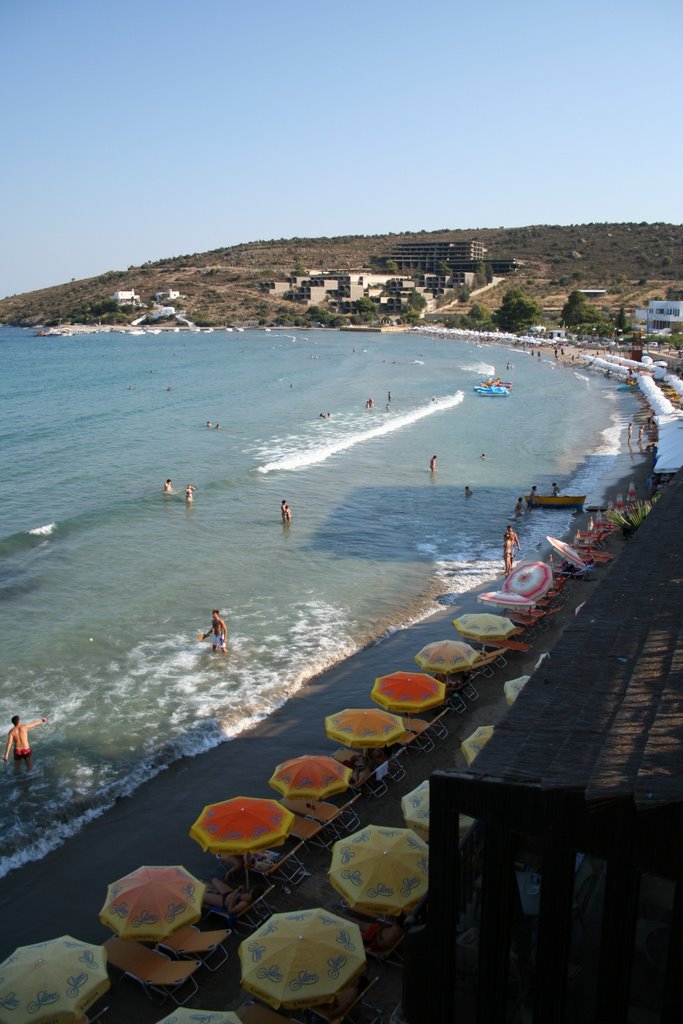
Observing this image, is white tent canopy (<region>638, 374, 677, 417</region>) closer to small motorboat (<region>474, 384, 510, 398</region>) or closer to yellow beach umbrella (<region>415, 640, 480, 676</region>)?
small motorboat (<region>474, 384, 510, 398</region>)

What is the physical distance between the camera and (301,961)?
7.79m

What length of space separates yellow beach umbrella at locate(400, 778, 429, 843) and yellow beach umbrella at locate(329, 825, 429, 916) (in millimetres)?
498

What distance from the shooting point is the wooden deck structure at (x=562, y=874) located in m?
5.27

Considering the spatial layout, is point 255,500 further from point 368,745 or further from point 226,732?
point 368,745

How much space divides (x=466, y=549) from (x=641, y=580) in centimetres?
Result: 1384

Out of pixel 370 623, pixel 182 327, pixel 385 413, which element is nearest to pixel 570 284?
pixel 182 327

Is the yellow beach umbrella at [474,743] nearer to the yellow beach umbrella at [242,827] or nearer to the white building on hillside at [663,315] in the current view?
the yellow beach umbrella at [242,827]

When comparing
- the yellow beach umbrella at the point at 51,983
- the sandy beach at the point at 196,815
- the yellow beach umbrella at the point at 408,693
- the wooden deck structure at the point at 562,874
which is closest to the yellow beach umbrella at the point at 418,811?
the sandy beach at the point at 196,815

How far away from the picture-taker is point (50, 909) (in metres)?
9.84

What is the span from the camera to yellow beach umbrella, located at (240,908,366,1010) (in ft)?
25.0

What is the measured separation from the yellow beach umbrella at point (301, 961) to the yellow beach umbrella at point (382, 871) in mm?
687

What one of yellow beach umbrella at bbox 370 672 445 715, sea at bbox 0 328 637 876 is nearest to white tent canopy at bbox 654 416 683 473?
sea at bbox 0 328 637 876

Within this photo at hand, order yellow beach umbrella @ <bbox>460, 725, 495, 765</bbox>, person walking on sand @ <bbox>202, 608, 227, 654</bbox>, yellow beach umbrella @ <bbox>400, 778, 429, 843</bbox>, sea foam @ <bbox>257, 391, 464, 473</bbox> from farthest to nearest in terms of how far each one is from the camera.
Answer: sea foam @ <bbox>257, 391, 464, 473</bbox>
person walking on sand @ <bbox>202, 608, 227, 654</bbox>
yellow beach umbrella @ <bbox>460, 725, 495, 765</bbox>
yellow beach umbrella @ <bbox>400, 778, 429, 843</bbox>

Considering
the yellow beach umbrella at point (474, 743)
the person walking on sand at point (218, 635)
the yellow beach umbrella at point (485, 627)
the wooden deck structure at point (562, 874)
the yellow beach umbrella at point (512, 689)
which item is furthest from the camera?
the person walking on sand at point (218, 635)
